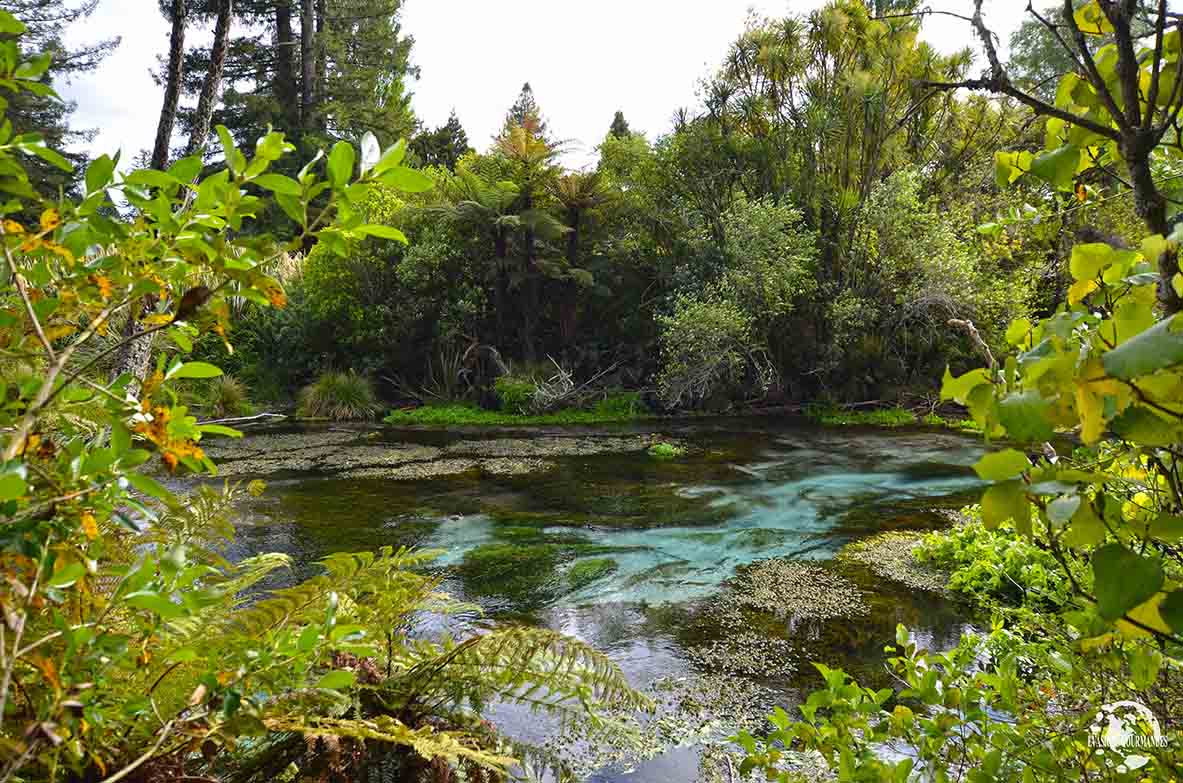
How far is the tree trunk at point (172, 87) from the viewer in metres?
4.68

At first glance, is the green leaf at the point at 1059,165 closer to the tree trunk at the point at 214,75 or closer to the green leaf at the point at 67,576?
the green leaf at the point at 67,576

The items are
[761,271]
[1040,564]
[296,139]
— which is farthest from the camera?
[296,139]

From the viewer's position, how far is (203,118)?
480cm

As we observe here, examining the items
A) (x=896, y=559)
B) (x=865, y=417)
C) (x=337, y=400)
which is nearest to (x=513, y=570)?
(x=896, y=559)

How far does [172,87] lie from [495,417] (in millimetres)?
8382

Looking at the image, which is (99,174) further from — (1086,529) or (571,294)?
(571,294)

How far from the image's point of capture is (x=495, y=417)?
12.7 meters

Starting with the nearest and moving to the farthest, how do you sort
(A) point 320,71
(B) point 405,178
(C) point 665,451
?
(B) point 405,178 < (C) point 665,451 < (A) point 320,71


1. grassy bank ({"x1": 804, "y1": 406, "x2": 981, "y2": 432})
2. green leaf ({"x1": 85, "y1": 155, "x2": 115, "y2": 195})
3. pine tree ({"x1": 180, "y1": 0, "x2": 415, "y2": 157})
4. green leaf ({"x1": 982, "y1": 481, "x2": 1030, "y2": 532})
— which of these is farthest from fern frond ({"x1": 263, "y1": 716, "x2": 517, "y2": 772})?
pine tree ({"x1": 180, "y1": 0, "x2": 415, "y2": 157})

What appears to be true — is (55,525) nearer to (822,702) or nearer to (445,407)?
(822,702)

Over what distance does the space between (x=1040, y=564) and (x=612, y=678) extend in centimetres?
284

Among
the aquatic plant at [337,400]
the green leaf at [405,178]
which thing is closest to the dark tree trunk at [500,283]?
the aquatic plant at [337,400]

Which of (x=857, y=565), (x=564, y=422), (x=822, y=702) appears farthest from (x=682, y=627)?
(x=564, y=422)

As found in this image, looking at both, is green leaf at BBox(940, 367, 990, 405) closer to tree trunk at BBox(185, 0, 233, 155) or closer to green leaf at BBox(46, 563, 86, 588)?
green leaf at BBox(46, 563, 86, 588)
